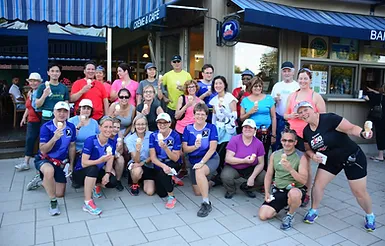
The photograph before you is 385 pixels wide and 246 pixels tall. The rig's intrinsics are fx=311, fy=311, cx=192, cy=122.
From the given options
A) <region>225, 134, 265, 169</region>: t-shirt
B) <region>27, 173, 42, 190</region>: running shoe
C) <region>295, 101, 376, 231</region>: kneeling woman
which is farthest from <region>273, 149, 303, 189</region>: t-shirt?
<region>27, 173, 42, 190</region>: running shoe

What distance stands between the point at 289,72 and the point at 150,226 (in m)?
3.14

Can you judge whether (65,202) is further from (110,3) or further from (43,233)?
(110,3)

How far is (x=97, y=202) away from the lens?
13.9ft

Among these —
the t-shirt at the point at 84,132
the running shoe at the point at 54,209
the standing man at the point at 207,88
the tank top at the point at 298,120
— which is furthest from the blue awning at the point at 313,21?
the running shoe at the point at 54,209

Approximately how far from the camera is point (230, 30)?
565 centimetres

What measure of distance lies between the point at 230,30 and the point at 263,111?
183 cm

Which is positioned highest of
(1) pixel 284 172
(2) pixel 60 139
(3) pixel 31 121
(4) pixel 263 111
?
(4) pixel 263 111

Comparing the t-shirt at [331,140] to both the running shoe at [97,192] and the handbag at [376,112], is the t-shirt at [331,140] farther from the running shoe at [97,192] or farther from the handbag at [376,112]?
the handbag at [376,112]

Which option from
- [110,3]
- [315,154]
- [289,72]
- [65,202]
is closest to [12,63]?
[110,3]

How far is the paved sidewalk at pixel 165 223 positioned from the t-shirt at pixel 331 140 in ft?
2.94

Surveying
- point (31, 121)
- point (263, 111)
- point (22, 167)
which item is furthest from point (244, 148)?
point (22, 167)

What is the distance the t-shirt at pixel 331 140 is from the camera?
3.43 m

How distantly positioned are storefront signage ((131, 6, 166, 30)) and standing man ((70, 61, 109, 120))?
1.60m

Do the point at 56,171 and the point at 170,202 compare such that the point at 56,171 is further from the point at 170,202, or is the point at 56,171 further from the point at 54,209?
the point at 170,202
